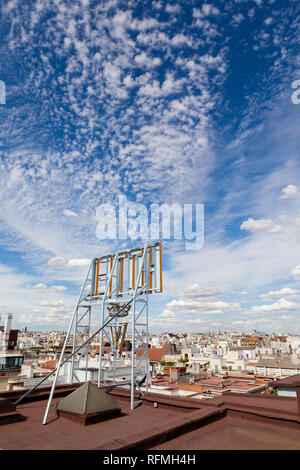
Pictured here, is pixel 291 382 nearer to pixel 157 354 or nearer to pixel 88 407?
pixel 88 407

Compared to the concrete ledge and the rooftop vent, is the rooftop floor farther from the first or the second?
the rooftop vent

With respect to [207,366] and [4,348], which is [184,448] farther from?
[207,366]

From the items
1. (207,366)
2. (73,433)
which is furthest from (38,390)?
(207,366)

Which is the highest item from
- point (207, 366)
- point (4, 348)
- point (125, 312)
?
point (125, 312)

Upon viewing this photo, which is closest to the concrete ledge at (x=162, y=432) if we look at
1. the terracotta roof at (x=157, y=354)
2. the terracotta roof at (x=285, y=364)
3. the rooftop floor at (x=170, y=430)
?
the rooftop floor at (x=170, y=430)

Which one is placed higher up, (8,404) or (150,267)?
(150,267)

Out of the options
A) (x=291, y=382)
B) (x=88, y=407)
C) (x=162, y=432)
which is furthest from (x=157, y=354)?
(x=162, y=432)

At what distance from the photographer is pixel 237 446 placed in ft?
27.1

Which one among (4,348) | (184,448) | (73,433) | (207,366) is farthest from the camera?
(207,366)

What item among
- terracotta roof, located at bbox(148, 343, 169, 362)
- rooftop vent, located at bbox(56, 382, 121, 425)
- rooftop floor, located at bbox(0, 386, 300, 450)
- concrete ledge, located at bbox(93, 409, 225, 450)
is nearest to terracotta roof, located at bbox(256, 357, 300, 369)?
terracotta roof, located at bbox(148, 343, 169, 362)

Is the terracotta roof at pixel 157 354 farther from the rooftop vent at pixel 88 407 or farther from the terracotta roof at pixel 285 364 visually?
the rooftop vent at pixel 88 407

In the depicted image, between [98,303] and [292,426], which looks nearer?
[292,426]

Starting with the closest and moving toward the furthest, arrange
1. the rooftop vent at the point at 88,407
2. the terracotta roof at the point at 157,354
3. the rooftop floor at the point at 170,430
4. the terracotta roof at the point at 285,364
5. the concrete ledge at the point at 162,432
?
the concrete ledge at the point at 162,432 → the rooftop floor at the point at 170,430 → the rooftop vent at the point at 88,407 → the terracotta roof at the point at 285,364 → the terracotta roof at the point at 157,354
